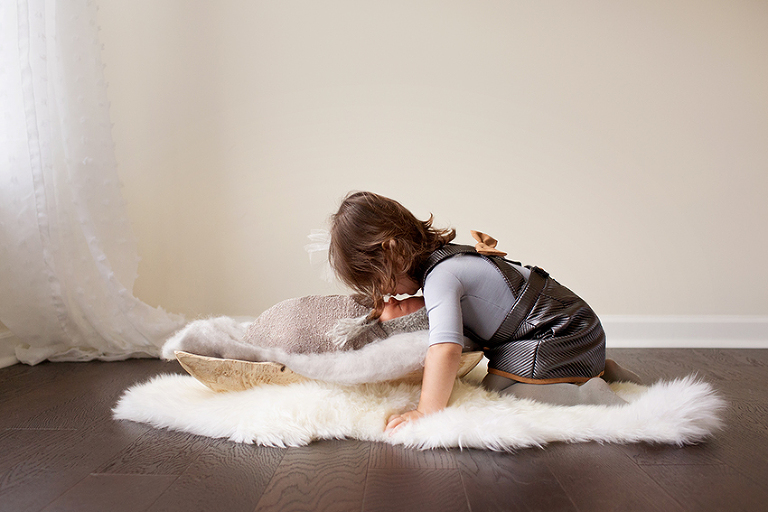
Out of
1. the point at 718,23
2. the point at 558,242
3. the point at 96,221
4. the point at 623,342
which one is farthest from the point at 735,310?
the point at 96,221

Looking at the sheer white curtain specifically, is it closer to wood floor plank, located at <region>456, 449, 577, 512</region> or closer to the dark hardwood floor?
the dark hardwood floor

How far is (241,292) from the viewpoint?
222 cm

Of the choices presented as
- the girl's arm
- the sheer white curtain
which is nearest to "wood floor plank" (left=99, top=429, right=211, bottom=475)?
the girl's arm

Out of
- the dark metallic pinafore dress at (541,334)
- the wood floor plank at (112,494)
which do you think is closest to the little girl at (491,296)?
the dark metallic pinafore dress at (541,334)

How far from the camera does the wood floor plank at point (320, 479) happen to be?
791 millimetres

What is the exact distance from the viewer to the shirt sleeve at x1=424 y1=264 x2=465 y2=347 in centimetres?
112

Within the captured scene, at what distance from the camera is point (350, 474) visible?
90 cm

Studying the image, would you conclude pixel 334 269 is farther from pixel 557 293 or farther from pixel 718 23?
pixel 718 23

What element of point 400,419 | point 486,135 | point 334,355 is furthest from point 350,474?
point 486,135

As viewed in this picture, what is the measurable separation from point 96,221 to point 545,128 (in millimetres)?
1744

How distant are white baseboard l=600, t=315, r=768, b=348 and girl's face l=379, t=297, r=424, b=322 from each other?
1.17 metres

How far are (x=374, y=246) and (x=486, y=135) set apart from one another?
1155mm

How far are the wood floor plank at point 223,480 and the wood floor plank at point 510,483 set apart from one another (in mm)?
342

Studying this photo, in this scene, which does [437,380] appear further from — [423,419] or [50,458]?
[50,458]
